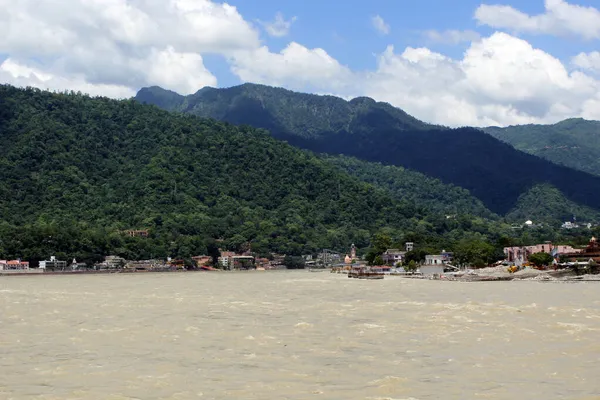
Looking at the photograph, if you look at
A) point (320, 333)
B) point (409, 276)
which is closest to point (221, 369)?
point (320, 333)

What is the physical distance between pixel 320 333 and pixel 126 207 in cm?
15826

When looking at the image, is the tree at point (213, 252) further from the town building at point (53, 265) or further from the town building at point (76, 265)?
the town building at point (53, 265)

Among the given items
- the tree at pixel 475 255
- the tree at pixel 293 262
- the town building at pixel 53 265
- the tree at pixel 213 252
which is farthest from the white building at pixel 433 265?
the town building at pixel 53 265

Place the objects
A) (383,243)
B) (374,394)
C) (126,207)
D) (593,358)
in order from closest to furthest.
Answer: (374,394) < (593,358) < (383,243) < (126,207)

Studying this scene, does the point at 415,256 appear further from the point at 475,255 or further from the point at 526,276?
the point at 526,276

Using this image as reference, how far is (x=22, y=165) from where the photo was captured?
189 metres

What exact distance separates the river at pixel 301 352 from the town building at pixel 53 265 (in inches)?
3732

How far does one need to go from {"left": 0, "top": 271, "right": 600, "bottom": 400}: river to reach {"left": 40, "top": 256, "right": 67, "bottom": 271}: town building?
3732 inches

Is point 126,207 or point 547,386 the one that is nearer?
point 547,386

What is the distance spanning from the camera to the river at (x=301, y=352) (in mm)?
23453

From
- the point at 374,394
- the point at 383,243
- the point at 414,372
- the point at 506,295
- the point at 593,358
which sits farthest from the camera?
the point at 383,243

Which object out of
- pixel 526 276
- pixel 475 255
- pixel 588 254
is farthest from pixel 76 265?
pixel 588 254

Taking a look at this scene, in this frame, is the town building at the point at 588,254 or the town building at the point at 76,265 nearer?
the town building at the point at 588,254

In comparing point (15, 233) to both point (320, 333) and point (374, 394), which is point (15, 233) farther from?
point (374, 394)
